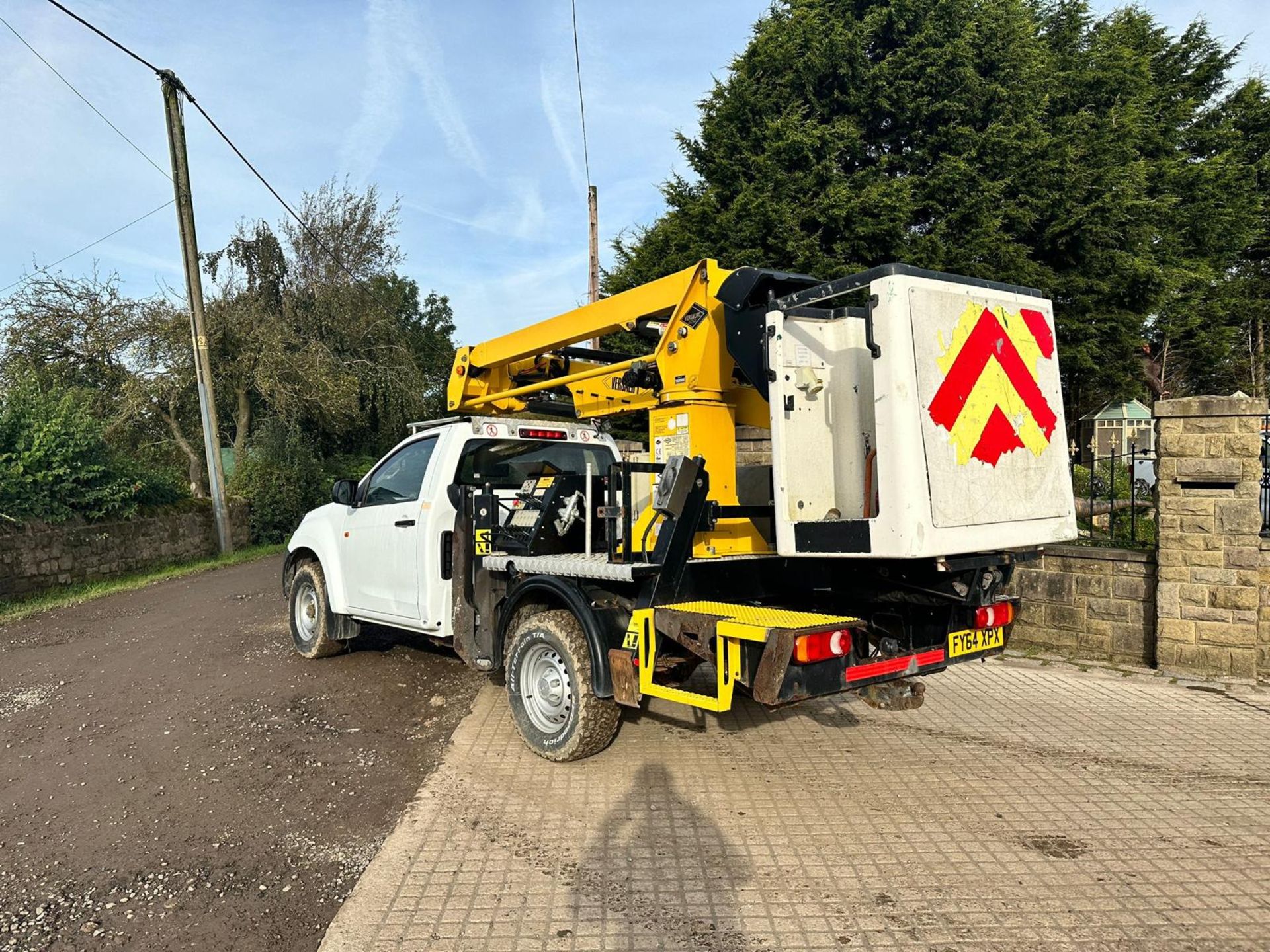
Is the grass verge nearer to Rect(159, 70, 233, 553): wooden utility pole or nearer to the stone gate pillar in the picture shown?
Rect(159, 70, 233, 553): wooden utility pole

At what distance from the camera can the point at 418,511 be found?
560 centimetres

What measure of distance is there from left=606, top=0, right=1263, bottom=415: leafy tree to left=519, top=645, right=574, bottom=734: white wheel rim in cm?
886

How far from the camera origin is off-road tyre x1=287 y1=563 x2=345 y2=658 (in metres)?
6.71

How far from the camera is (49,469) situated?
11531 mm

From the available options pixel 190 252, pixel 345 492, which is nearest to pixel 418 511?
pixel 345 492

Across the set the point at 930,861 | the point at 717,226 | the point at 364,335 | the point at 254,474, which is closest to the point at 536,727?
the point at 930,861

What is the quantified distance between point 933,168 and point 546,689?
428 inches

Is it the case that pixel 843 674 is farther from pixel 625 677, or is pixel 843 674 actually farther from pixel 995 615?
pixel 995 615

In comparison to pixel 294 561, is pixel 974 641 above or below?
below

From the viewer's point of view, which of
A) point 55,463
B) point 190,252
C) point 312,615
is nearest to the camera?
point 312,615

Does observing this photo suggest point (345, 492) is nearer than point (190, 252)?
Yes

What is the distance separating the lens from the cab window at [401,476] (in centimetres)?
588

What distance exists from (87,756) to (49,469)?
29.0ft

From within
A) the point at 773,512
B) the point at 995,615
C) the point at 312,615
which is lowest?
the point at 312,615
